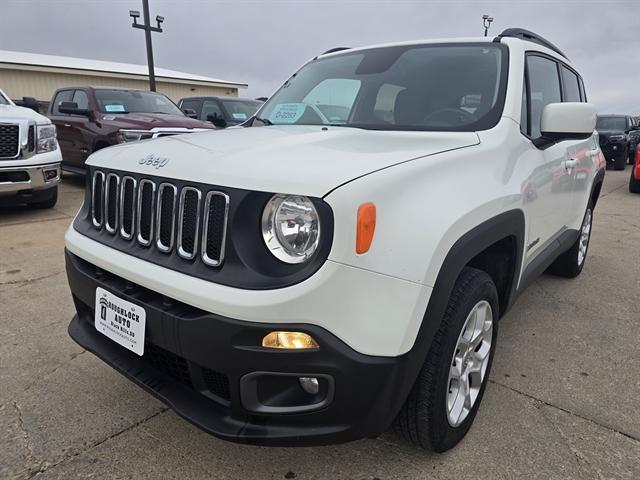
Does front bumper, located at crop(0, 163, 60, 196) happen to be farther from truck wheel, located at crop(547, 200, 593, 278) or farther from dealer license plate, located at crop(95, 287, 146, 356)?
truck wheel, located at crop(547, 200, 593, 278)

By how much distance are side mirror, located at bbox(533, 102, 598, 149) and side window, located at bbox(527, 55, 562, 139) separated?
14 centimetres

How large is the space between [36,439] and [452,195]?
1.97 m

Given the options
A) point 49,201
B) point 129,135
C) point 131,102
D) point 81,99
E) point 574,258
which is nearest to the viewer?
point 574,258

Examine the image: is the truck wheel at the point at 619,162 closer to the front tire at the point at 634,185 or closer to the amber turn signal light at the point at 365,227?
the front tire at the point at 634,185

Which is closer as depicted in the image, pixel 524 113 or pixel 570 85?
pixel 524 113

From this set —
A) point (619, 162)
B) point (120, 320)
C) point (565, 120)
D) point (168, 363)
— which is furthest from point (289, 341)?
point (619, 162)

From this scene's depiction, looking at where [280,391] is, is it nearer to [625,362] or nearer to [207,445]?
[207,445]

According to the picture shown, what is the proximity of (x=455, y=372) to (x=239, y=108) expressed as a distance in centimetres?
849

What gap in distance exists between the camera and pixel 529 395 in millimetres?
2447

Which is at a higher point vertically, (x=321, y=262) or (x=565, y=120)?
(x=565, y=120)

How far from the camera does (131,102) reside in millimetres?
8203

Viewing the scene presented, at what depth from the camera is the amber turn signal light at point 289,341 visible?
4.89 ft

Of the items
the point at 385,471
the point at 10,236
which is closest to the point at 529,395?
the point at 385,471

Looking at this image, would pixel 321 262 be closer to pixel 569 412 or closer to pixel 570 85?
pixel 569 412
